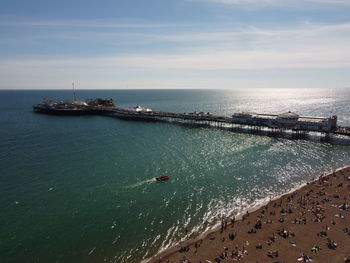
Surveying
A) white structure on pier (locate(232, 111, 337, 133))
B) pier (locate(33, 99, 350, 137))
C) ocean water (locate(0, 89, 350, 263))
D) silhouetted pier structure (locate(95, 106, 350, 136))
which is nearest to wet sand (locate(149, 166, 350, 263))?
ocean water (locate(0, 89, 350, 263))

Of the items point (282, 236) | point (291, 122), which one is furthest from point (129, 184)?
point (291, 122)

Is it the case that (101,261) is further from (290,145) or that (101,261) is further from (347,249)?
(290,145)

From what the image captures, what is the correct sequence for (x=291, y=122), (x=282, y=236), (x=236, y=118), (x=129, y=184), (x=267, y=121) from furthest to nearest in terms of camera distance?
(x=236, y=118), (x=267, y=121), (x=291, y=122), (x=129, y=184), (x=282, y=236)

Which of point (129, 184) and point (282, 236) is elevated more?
point (129, 184)

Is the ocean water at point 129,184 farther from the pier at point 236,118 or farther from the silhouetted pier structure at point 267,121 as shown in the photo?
the pier at point 236,118

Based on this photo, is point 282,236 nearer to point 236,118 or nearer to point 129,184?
point 129,184

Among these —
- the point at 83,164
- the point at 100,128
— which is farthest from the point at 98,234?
the point at 100,128

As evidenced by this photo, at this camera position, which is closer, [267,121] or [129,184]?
[129,184]
